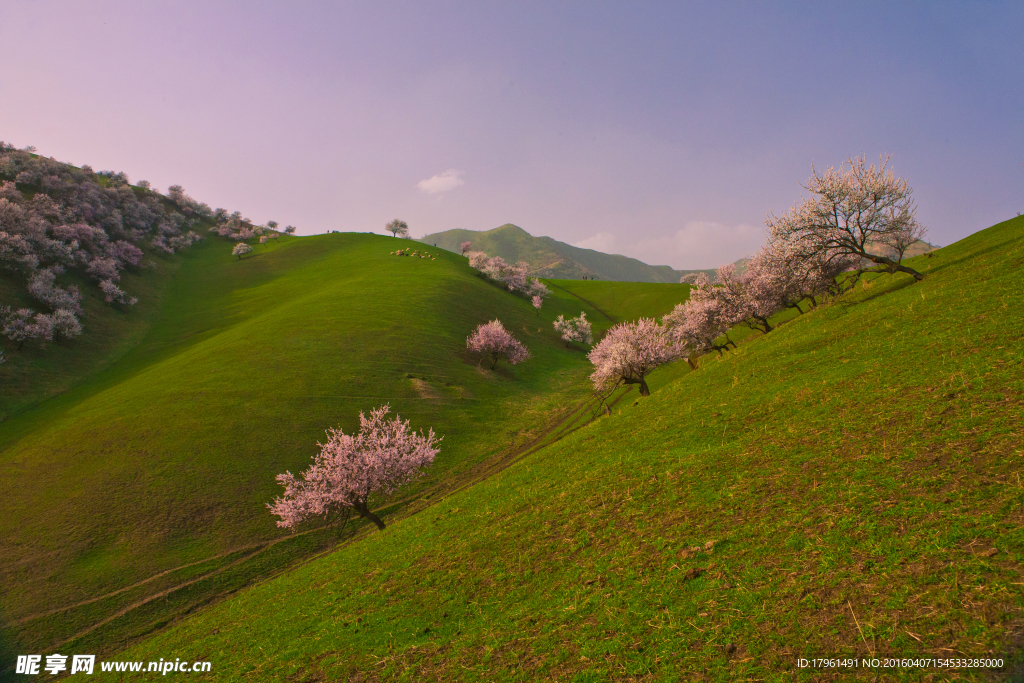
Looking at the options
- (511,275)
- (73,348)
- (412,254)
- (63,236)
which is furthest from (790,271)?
(63,236)

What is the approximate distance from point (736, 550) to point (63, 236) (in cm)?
10507

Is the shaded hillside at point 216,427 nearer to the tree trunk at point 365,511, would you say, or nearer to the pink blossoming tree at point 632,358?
the tree trunk at point 365,511

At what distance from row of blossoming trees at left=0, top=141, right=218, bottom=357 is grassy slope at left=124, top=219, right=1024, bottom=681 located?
63199 mm

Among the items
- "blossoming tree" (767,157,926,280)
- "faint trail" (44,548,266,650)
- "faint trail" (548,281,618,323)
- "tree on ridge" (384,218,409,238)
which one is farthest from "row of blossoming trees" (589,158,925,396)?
"tree on ridge" (384,218,409,238)

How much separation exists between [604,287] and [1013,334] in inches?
5012

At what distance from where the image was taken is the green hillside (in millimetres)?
26828

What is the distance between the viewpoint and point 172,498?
105 feet

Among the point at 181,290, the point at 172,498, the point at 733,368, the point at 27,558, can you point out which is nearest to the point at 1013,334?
the point at 733,368

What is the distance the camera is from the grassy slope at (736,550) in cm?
726

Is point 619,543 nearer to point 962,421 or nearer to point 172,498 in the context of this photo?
point 962,421

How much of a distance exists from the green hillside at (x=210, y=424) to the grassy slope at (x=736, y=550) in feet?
31.9

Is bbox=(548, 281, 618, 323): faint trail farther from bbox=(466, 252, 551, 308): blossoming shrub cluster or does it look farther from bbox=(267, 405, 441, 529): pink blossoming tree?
bbox=(267, 405, 441, 529): pink blossoming tree

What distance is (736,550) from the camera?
961cm

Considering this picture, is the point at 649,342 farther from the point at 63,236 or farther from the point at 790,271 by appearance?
the point at 63,236
